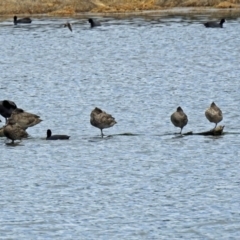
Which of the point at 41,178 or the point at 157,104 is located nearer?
the point at 41,178

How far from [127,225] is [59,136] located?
894 centimetres

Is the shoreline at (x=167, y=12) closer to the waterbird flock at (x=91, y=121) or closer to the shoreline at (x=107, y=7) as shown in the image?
the shoreline at (x=107, y=7)

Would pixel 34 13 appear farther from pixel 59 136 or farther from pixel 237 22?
pixel 59 136

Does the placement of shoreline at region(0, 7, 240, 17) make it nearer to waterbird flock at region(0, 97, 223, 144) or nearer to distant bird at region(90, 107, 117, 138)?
waterbird flock at region(0, 97, 223, 144)

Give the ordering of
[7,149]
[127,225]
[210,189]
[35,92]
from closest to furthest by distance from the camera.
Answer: [127,225] → [210,189] → [7,149] → [35,92]

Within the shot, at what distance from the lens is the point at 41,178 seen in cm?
2439

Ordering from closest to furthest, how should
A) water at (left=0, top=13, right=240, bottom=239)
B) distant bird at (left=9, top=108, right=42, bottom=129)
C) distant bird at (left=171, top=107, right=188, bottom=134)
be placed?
water at (left=0, top=13, right=240, bottom=239), distant bird at (left=171, top=107, right=188, bottom=134), distant bird at (left=9, top=108, right=42, bottom=129)

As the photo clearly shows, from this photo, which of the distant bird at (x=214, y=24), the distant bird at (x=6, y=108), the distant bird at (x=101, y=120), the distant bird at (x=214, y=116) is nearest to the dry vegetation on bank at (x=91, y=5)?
the distant bird at (x=214, y=24)

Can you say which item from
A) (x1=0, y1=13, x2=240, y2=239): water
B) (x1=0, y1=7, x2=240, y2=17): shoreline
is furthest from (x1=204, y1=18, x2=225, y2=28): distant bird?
(x1=0, y1=7, x2=240, y2=17): shoreline

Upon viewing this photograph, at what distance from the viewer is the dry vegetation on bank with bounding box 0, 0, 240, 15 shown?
77.6 meters

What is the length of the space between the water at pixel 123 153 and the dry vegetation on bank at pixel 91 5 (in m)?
22.5

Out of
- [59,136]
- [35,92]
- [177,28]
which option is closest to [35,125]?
[59,136]

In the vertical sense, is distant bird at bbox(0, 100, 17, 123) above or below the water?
above

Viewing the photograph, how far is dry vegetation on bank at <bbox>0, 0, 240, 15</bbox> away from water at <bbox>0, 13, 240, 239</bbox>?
22466mm
